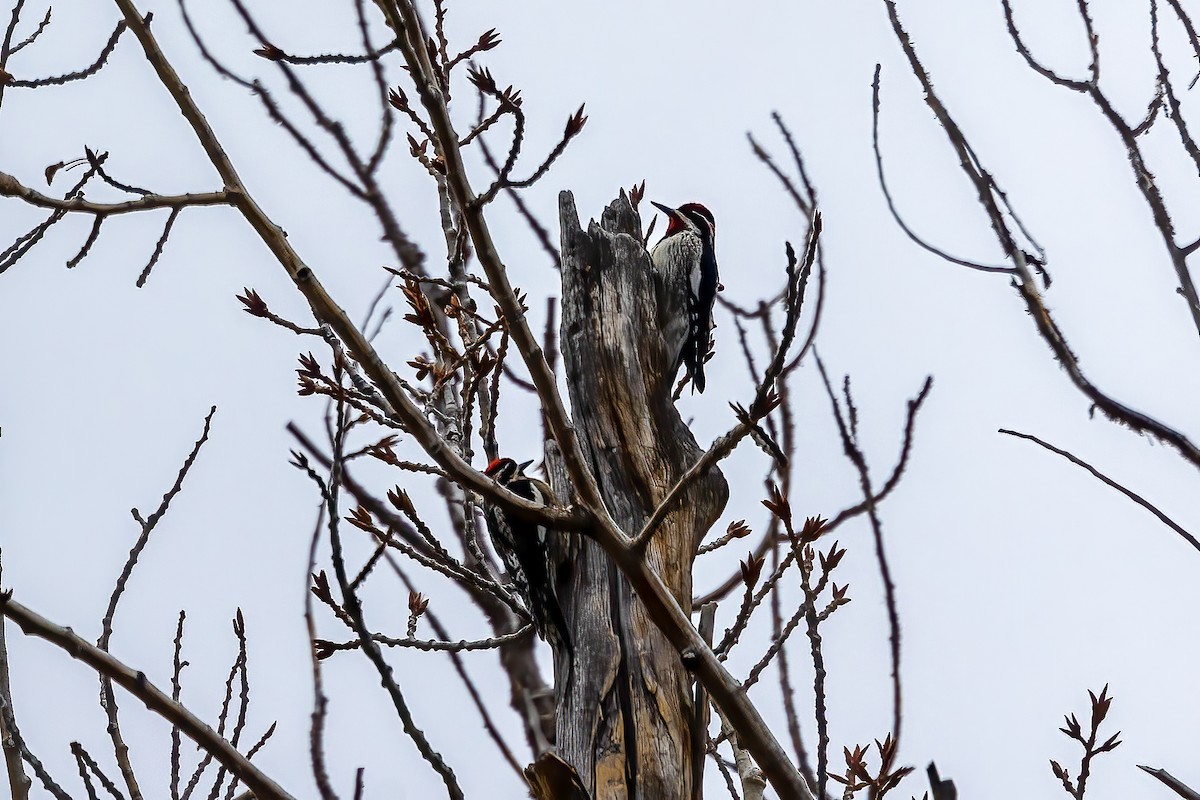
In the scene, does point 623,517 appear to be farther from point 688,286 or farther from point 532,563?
point 688,286

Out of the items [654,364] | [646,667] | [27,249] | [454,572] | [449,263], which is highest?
[449,263]

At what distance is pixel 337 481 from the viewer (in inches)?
72.3

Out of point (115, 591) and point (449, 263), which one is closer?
point (115, 591)

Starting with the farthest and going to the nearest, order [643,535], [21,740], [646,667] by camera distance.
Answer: [646,667], [21,740], [643,535]

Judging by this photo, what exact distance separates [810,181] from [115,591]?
2591mm

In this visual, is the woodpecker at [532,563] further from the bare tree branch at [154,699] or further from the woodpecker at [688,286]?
the bare tree branch at [154,699]

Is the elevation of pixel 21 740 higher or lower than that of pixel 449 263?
lower

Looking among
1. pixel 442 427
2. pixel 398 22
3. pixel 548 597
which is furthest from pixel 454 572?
pixel 398 22

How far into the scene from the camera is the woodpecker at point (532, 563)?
285 cm

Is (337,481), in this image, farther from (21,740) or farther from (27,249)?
(27,249)

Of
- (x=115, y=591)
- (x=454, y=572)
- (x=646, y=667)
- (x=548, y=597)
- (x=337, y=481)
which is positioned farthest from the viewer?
(x=454, y=572)

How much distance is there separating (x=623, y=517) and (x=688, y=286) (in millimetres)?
1439

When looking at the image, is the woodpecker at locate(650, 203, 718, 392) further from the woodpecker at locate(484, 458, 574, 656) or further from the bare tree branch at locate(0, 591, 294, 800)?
the bare tree branch at locate(0, 591, 294, 800)

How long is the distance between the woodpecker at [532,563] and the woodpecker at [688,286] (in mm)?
633
